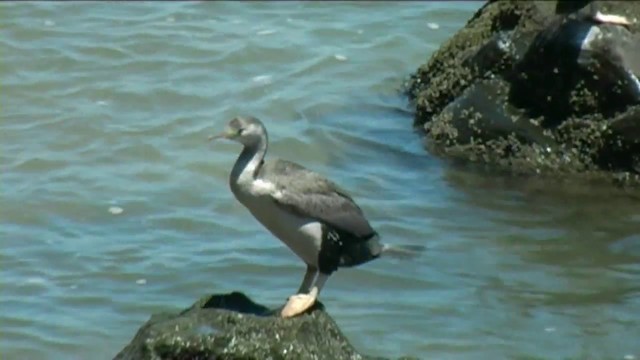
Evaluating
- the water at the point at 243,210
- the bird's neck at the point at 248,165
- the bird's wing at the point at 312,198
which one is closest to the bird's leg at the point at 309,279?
the bird's wing at the point at 312,198

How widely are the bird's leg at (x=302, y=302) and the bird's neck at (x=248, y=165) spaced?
1.84 ft

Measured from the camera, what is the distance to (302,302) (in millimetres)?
7184

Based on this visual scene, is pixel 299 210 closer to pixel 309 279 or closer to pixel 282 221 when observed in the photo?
pixel 282 221

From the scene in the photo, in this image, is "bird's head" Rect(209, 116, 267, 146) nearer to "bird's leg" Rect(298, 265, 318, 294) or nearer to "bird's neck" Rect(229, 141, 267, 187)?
"bird's neck" Rect(229, 141, 267, 187)

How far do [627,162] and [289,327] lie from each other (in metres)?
4.44

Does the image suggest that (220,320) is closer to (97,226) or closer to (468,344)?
(468,344)

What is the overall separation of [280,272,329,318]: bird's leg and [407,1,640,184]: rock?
353cm

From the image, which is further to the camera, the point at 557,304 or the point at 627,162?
the point at 627,162

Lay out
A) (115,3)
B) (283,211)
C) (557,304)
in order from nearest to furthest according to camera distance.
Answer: (283,211)
(557,304)
(115,3)

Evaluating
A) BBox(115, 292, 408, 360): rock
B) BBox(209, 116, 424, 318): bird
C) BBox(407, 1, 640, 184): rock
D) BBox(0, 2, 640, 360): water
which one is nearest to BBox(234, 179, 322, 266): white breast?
BBox(209, 116, 424, 318): bird

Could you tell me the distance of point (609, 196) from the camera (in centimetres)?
1032

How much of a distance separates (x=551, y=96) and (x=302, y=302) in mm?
4146

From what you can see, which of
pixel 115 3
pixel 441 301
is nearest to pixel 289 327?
pixel 441 301

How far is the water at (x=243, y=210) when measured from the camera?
27.5 ft
